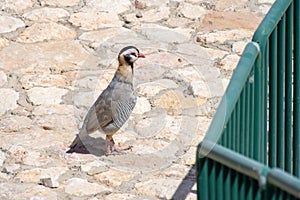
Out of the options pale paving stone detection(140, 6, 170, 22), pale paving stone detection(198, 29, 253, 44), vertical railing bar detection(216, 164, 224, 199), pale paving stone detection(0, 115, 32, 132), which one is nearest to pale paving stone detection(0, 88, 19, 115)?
pale paving stone detection(0, 115, 32, 132)

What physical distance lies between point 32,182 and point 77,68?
65.2 inches

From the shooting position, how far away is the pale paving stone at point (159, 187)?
217 inches

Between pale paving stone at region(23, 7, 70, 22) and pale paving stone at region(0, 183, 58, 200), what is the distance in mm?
2471

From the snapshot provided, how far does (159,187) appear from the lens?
18.4 feet

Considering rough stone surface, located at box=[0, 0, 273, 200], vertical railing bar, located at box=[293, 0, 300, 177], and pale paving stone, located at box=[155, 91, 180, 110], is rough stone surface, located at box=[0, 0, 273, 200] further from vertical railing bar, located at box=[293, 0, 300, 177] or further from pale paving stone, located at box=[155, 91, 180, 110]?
vertical railing bar, located at box=[293, 0, 300, 177]

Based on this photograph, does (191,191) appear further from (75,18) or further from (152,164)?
(75,18)

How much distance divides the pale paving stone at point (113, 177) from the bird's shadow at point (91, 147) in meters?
0.31

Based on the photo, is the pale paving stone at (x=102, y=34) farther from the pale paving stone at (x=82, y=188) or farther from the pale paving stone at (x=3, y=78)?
the pale paving stone at (x=82, y=188)

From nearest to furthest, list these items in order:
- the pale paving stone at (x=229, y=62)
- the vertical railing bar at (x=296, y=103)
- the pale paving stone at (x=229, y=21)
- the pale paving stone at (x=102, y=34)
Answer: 1. the vertical railing bar at (x=296, y=103)
2. the pale paving stone at (x=229, y=62)
3. the pale paving stone at (x=102, y=34)
4. the pale paving stone at (x=229, y=21)

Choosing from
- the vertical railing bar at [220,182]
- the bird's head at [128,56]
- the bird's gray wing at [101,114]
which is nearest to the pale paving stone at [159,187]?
the bird's gray wing at [101,114]

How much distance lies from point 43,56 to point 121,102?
153 centimetres

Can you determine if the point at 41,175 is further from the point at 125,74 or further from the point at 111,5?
the point at 111,5

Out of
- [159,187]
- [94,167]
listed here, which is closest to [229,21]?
[94,167]

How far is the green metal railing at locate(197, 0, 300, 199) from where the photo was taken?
10.3ft
